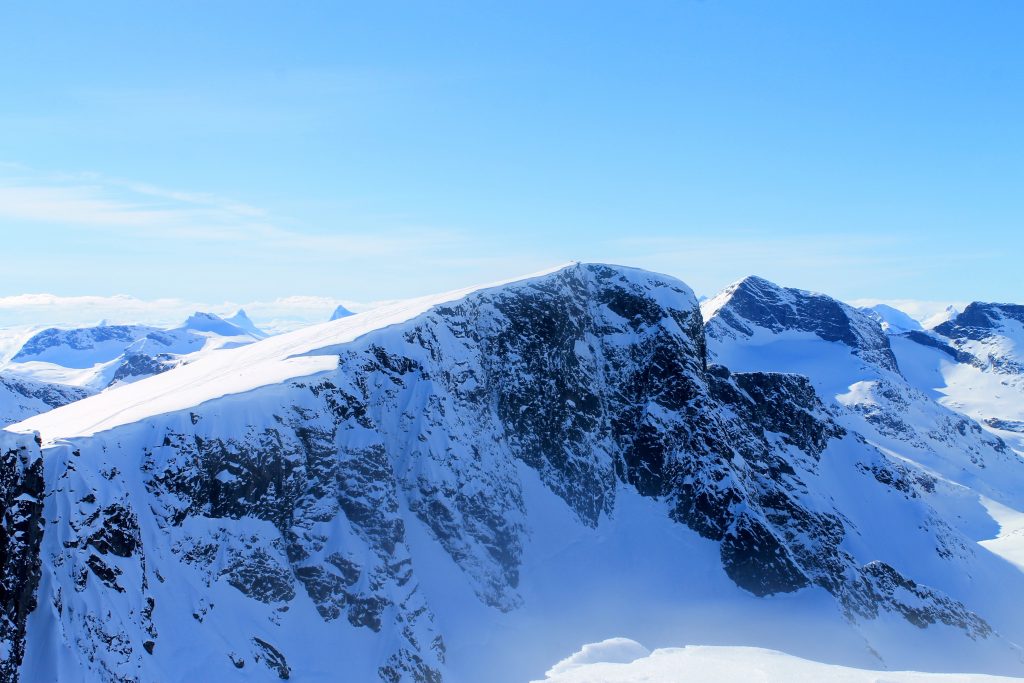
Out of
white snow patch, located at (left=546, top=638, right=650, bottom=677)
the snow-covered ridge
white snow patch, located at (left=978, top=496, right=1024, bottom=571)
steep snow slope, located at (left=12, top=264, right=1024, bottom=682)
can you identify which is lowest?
white snow patch, located at (left=978, top=496, right=1024, bottom=571)

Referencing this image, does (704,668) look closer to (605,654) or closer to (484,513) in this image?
(605,654)

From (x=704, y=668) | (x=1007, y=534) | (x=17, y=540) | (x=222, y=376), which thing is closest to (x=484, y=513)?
(x=704, y=668)

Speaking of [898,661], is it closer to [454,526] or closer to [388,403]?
[454,526]

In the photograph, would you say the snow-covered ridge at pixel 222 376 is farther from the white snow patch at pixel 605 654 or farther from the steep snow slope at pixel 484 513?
the white snow patch at pixel 605 654

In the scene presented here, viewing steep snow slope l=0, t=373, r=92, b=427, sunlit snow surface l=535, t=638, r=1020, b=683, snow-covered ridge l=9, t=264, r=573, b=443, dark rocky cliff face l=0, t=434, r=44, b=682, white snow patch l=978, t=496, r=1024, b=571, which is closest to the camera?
dark rocky cliff face l=0, t=434, r=44, b=682

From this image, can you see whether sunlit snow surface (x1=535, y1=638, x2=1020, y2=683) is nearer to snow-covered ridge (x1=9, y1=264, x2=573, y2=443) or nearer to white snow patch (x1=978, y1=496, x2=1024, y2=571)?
snow-covered ridge (x1=9, y1=264, x2=573, y2=443)

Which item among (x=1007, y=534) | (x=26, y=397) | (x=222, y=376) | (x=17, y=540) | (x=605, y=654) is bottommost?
(x=1007, y=534)

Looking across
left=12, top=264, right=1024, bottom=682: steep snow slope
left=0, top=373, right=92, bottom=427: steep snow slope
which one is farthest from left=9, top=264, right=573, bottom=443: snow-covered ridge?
left=0, top=373, right=92, bottom=427: steep snow slope
